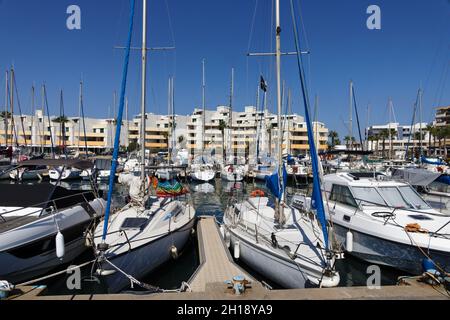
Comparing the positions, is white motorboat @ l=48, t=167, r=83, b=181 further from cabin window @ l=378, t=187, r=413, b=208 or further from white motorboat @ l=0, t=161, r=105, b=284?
cabin window @ l=378, t=187, r=413, b=208

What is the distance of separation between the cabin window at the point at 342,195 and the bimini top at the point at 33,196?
1025 cm

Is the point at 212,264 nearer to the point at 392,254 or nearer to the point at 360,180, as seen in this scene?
the point at 392,254

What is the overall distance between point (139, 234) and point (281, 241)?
13.2 ft

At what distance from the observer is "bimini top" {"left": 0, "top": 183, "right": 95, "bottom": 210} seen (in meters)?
9.91

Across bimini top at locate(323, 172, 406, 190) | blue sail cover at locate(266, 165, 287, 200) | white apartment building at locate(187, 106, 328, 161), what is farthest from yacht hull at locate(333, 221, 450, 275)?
white apartment building at locate(187, 106, 328, 161)

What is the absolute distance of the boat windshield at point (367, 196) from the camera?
1123cm

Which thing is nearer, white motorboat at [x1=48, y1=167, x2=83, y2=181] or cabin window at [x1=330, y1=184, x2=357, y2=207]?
cabin window at [x1=330, y1=184, x2=357, y2=207]

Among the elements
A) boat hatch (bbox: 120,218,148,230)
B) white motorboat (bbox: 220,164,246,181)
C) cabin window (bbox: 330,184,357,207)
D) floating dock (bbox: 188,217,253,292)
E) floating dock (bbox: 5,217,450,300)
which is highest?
cabin window (bbox: 330,184,357,207)

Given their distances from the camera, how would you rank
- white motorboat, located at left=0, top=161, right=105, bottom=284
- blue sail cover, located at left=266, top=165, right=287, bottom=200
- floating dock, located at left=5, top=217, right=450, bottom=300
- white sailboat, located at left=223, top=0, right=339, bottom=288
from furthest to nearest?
1. blue sail cover, located at left=266, top=165, right=287, bottom=200
2. white motorboat, located at left=0, top=161, right=105, bottom=284
3. white sailboat, located at left=223, top=0, right=339, bottom=288
4. floating dock, located at left=5, top=217, right=450, bottom=300

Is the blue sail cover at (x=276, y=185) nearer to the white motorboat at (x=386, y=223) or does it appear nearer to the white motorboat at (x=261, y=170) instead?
the white motorboat at (x=386, y=223)

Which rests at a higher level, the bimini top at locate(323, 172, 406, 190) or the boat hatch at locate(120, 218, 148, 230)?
the bimini top at locate(323, 172, 406, 190)
